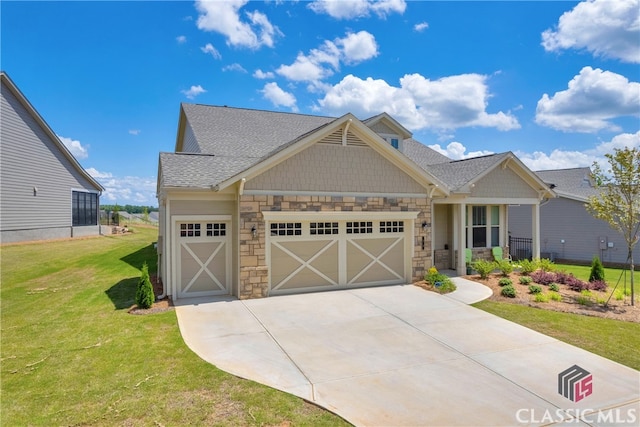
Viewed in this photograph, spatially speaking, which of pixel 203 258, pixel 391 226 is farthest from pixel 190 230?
pixel 391 226

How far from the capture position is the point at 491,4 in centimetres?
1200

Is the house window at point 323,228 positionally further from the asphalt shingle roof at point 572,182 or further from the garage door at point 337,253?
the asphalt shingle roof at point 572,182

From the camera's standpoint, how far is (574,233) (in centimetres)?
2164

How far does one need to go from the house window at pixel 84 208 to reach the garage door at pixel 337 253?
20550 millimetres

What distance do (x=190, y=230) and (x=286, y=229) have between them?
117 inches

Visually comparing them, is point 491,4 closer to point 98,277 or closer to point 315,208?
point 315,208

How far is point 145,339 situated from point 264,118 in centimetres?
1414

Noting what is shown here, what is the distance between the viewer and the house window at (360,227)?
478 inches

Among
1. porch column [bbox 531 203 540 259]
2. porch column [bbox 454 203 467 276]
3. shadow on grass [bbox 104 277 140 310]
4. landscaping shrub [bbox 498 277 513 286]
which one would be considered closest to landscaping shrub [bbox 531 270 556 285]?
landscaping shrub [bbox 498 277 513 286]

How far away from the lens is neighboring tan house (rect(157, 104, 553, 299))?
1051 cm

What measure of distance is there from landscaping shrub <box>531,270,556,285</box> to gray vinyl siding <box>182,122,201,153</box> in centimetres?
1399

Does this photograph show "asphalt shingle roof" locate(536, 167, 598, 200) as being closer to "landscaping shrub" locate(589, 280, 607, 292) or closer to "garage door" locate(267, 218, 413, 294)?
"landscaping shrub" locate(589, 280, 607, 292)

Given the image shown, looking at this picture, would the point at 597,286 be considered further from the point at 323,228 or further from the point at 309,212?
the point at 309,212

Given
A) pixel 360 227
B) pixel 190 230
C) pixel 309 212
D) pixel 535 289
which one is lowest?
pixel 535 289
